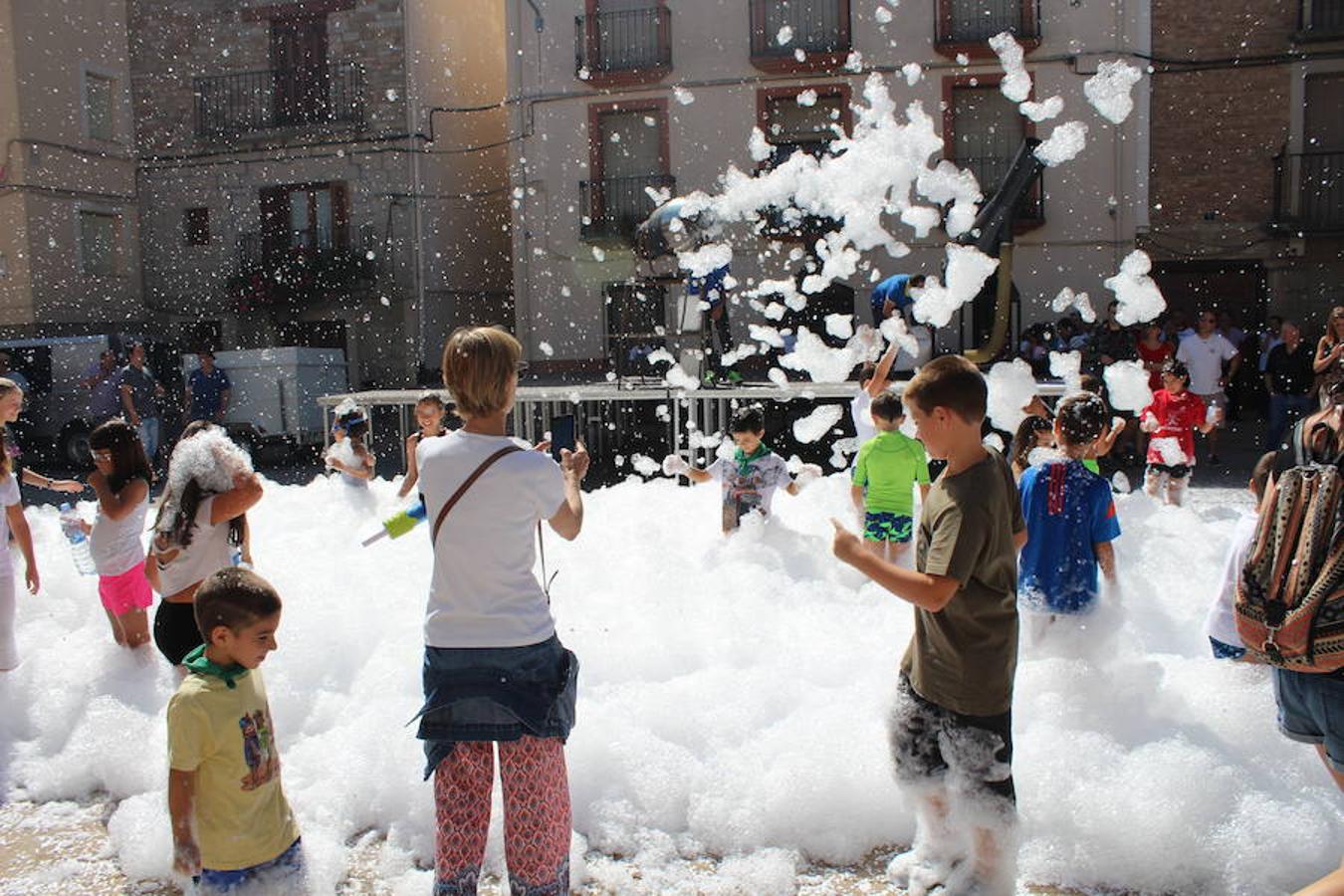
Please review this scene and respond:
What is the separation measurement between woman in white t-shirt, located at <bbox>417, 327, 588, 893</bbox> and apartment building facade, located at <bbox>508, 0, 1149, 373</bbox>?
47.8 ft

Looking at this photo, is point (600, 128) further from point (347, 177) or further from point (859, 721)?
point (859, 721)

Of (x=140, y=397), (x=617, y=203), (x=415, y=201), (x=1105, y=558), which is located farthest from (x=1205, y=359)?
(x=415, y=201)

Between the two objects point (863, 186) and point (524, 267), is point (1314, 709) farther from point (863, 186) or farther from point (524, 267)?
point (524, 267)

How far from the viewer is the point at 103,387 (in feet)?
47.2

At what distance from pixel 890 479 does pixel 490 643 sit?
3629 millimetres

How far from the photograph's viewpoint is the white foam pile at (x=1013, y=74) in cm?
1678

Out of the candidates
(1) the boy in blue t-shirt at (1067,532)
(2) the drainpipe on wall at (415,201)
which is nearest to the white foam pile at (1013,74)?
(2) the drainpipe on wall at (415,201)

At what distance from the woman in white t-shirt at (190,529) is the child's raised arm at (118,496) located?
23.3 inches

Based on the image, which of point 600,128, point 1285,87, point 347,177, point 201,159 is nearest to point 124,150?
point 201,159

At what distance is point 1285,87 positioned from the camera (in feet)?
60.7

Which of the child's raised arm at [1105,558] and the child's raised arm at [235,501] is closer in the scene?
the child's raised arm at [235,501]

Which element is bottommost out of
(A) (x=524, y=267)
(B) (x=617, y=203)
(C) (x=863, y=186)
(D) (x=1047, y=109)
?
(A) (x=524, y=267)

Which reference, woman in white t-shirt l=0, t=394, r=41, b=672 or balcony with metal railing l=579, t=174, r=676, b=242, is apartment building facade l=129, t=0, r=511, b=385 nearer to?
balcony with metal railing l=579, t=174, r=676, b=242

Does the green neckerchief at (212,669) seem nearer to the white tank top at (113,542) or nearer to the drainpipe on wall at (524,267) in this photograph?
the white tank top at (113,542)
